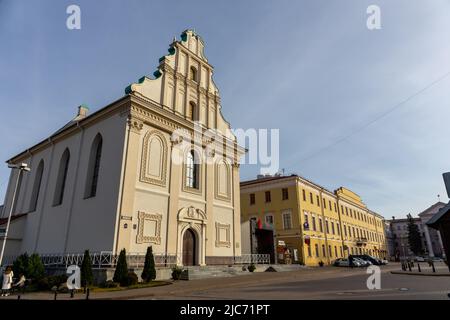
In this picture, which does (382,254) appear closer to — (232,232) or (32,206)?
(232,232)

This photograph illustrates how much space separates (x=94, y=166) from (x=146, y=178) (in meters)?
4.84

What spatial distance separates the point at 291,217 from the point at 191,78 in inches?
910

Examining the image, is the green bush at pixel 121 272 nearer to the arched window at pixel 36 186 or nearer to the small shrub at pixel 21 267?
the small shrub at pixel 21 267

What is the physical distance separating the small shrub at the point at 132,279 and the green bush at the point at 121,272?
14 cm

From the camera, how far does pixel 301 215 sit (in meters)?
39.6

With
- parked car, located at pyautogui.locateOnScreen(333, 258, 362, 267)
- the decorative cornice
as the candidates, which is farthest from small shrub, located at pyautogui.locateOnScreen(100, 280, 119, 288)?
parked car, located at pyautogui.locateOnScreen(333, 258, 362, 267)

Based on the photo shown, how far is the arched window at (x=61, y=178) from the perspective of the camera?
1004 inches

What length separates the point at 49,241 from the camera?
23797mm

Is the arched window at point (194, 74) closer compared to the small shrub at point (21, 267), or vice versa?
the small shrub at point (21, 267)

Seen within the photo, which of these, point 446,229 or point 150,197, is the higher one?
point 150,197

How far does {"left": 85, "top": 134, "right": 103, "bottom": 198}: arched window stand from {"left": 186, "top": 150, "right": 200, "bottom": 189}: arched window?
7.22 meters

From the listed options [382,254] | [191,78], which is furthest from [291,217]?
[382,254]

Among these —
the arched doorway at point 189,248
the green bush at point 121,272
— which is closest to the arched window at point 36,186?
the arched doorway at point 189,248

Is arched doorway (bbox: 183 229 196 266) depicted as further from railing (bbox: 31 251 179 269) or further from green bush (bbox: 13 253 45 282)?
green bush (bbox: 13 253 45 282)
